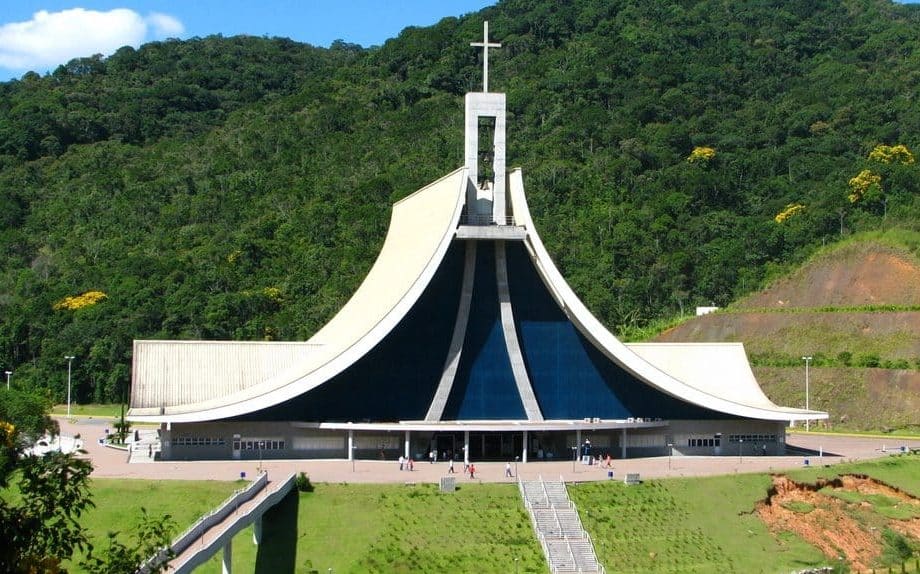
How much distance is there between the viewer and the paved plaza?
30406 millimetres

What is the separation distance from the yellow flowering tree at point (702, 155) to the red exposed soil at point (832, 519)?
47194 mm

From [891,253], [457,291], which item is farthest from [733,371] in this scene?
[891,253]

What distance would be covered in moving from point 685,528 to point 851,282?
30444mm

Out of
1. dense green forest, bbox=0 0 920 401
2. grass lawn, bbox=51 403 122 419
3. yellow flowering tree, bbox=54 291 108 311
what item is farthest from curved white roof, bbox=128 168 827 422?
yellow flowering tree, bbox=54 291 108 311

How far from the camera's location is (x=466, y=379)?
115ft

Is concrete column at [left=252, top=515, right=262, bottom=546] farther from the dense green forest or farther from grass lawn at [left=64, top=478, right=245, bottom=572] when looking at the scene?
the dense green forest

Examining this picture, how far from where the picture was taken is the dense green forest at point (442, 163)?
64.2m

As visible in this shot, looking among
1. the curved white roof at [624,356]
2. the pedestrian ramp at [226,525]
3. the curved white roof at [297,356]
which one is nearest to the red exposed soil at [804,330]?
the curved white roof at [624,356]

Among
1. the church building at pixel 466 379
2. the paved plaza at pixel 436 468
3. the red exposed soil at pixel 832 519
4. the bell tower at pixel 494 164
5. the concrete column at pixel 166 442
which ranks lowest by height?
the red exposed soil at pixel 832 519

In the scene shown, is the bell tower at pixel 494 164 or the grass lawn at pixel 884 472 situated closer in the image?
the grass lawn at pixel 884 472

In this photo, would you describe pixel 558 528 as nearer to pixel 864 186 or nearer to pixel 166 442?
pixel 166 442

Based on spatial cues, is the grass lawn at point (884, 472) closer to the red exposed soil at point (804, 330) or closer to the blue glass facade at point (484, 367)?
the blue glass facade at point (484, 367)

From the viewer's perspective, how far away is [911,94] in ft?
276

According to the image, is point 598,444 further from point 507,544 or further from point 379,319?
point 507,544
